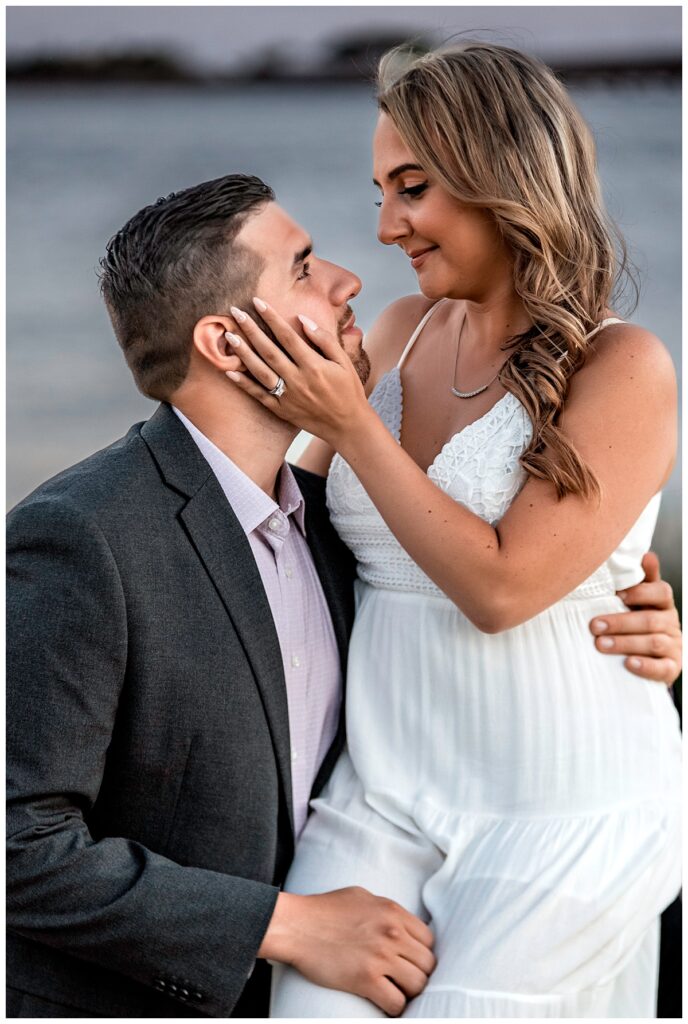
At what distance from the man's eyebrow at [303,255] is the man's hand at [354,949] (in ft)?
3.97

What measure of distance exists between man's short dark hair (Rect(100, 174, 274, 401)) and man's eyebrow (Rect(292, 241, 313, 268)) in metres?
0.08

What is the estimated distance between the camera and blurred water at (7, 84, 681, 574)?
15.5 ft

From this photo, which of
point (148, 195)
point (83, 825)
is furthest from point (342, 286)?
point (148, 195)

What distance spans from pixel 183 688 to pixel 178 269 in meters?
0.84

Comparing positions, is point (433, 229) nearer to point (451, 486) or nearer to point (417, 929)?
point (451, 486)

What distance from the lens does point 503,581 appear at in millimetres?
1971

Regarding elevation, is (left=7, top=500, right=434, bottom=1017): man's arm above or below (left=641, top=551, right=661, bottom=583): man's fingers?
below

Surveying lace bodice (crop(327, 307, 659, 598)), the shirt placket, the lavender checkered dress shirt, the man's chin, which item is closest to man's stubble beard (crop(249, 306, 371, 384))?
the man's chin

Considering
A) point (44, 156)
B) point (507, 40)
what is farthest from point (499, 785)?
point (44, 156)

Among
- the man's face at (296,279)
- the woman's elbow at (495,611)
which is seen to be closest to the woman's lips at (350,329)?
the man's face at (296,279)

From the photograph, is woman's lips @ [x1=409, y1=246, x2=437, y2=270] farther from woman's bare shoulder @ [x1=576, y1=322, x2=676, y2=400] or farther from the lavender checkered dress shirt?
the lavender checkered dress shirt

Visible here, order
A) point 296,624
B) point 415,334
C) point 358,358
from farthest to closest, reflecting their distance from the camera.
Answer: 1. point 415,334
2. point 358,358
3. point 296,624

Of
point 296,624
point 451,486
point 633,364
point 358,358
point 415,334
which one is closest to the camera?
point 633,364

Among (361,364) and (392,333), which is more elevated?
(392,333)
